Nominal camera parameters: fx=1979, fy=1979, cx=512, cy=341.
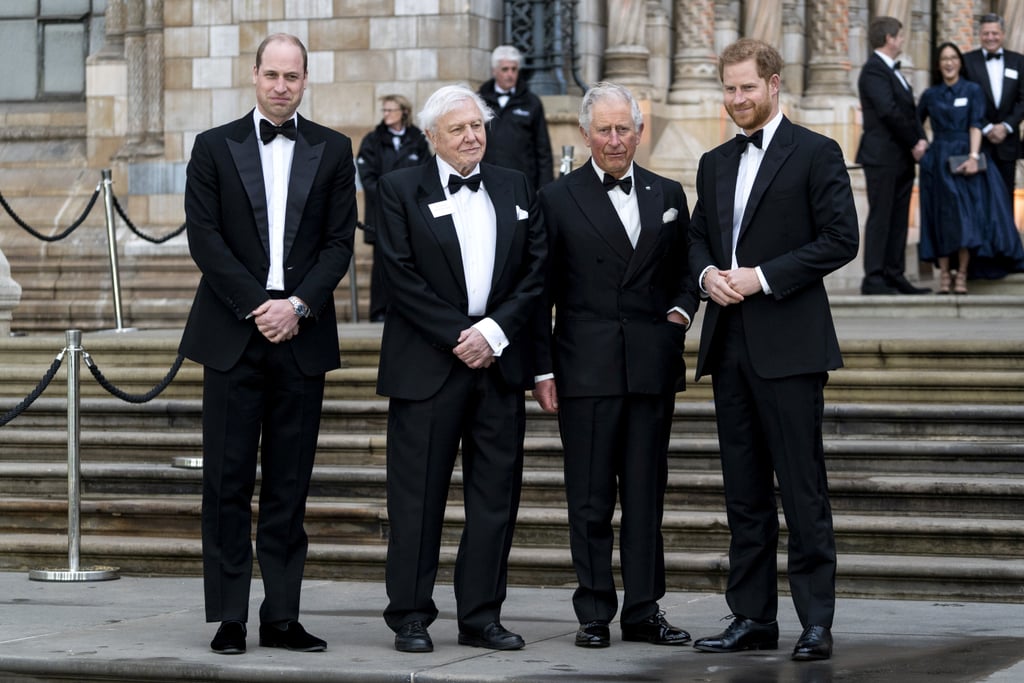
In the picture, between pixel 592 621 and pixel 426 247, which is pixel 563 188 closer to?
pixel 426 247

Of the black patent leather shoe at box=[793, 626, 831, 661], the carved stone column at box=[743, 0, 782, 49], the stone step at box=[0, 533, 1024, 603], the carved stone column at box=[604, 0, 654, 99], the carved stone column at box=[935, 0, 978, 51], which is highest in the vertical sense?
the carved stone column at box=[935, 0, 978, 51]

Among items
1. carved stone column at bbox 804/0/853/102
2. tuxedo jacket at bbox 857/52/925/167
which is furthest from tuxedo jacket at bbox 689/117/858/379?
carved stone column at bbox 804/0/853/102

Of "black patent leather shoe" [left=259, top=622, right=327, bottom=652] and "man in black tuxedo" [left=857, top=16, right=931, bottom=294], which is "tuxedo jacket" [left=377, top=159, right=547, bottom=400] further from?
"man in black tuxedo" [left=857, top=16, right=931, bottom=294]

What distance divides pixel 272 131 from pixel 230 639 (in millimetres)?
1725

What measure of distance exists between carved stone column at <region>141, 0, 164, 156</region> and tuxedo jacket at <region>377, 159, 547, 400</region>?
10.1 metres

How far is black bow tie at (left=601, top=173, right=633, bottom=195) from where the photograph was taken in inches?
274

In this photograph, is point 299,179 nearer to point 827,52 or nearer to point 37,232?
point 37,232

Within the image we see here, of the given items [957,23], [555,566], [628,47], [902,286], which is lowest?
[555,566]

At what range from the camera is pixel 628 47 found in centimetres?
1608

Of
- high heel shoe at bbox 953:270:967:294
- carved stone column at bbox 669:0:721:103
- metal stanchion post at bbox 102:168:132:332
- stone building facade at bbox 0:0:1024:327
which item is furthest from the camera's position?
carved stone column at bbox 669:0:721:103

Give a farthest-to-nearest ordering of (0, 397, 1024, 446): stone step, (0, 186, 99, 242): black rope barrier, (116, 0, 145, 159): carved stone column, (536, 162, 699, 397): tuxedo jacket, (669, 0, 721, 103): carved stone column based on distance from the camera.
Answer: (116, 0, 145, 159): carved stone column, (669, 0, 721, 103): carved stone column, (0, 186, 99, 242): black rope barrier, (0, 397, 1024, 446): stone step, (536, 162, 699, 397): tuxedo jacket

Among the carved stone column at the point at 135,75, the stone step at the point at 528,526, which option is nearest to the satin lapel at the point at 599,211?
the stone step at the point at 528,526

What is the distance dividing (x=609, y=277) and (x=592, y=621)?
1.19m

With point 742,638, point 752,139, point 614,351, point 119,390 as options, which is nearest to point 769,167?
point 752,139
